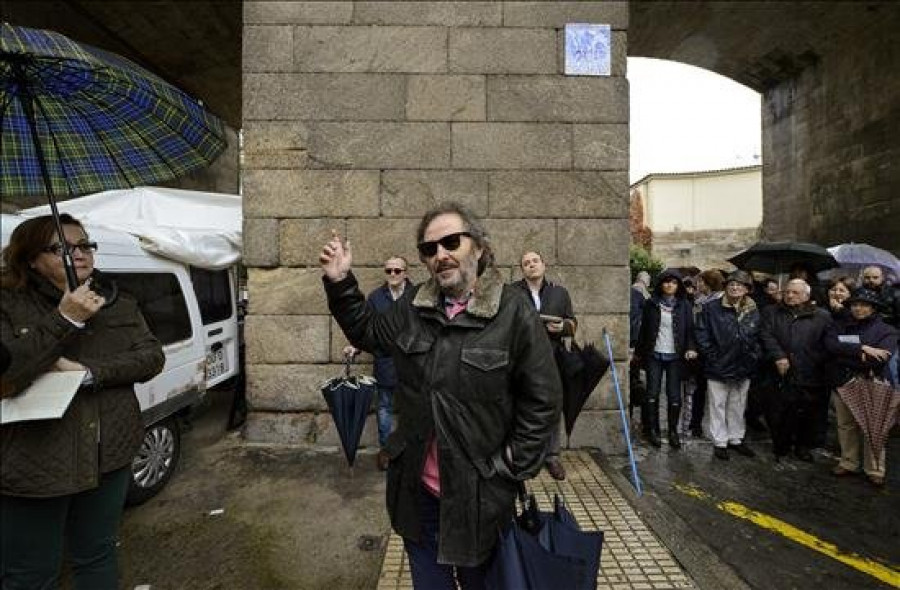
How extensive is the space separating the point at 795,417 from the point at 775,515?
155 centimetres

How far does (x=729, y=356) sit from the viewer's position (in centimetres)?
491

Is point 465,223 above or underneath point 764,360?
above

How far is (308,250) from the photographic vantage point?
4.84 m

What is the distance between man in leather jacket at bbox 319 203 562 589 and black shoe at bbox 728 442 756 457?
14.0 ft

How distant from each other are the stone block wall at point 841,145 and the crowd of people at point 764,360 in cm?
412

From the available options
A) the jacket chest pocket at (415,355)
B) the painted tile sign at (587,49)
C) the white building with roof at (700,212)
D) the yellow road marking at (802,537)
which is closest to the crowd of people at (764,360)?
the yellow road marking at (802,537)

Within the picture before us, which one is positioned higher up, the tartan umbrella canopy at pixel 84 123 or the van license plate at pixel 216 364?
the tartan umbrella canopy at pixel 84 123

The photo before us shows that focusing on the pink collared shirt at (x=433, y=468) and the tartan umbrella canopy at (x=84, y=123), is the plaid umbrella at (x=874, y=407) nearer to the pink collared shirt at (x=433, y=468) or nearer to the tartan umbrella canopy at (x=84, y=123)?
the pink collared shirt at (x=433, y=468)

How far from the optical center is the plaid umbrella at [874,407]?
4.30 meters

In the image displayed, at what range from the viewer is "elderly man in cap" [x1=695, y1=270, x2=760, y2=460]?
4918 millimetres

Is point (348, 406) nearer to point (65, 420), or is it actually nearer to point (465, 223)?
point (65, 420)

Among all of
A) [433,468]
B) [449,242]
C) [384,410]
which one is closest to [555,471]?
[384,410]

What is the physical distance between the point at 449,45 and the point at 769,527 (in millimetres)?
4898

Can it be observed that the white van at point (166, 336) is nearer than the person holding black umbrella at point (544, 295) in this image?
Yes
